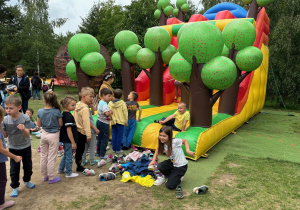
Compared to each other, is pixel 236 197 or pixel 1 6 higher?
pixel 1 6

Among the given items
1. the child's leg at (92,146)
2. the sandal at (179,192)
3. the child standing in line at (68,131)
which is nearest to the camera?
the sandal at (179,192)

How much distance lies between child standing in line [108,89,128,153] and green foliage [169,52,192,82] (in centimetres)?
125

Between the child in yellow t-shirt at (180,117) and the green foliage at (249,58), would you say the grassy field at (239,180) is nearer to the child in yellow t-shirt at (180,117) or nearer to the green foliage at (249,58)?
the child in yellow t-shirt at (180,117)

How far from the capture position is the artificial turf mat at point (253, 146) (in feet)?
11.9

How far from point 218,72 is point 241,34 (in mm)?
1678

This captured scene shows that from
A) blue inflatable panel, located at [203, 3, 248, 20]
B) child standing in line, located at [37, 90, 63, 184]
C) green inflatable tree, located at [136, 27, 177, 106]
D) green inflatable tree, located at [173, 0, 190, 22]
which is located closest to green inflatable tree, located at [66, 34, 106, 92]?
green inflatable tree, located at [136, 27, 177, 106]

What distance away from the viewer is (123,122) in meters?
4.32

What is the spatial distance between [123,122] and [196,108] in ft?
5.12

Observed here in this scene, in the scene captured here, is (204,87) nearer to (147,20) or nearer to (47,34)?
(147,20)

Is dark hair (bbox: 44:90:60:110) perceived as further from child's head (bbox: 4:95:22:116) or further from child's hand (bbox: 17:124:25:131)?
child's hand (bbox: 17:124:25:131)

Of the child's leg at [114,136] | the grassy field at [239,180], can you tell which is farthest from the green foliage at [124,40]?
the grassy field at [239,180]

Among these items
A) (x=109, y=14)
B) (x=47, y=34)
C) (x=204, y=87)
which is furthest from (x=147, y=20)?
(x=204, y=87)

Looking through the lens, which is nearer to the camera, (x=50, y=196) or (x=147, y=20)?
(x=50, y=196)

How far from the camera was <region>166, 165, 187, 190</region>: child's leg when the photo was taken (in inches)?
121
